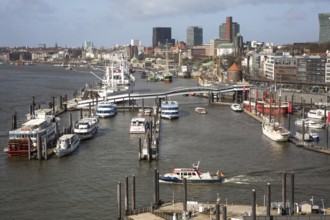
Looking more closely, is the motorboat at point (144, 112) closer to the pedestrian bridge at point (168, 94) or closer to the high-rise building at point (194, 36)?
the pedestrian bridge at point (168, 94)

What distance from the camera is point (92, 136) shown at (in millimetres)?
23281

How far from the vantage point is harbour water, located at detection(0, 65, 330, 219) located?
14062mm

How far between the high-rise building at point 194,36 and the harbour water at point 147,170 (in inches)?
5952

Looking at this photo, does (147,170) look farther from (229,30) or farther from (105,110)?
(229,30)

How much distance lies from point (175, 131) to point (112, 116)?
599 cm

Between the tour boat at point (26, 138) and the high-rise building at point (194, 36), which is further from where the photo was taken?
the high-rise building at point (194, 36)

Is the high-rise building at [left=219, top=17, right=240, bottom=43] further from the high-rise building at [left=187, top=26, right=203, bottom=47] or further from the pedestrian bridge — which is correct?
the pedestrian bridge

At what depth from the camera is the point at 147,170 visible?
1730cm

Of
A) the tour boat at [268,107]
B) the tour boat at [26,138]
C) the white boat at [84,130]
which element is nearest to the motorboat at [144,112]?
the tour boat at [268,107]

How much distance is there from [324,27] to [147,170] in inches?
3114

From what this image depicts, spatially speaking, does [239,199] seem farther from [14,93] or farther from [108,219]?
[14,93]

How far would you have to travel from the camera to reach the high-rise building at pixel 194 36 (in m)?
176

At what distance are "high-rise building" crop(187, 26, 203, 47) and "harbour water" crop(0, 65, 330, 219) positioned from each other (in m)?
151

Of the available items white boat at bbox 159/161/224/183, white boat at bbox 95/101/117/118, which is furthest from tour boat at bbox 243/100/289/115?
white boat at bbox 159/161/224/183
